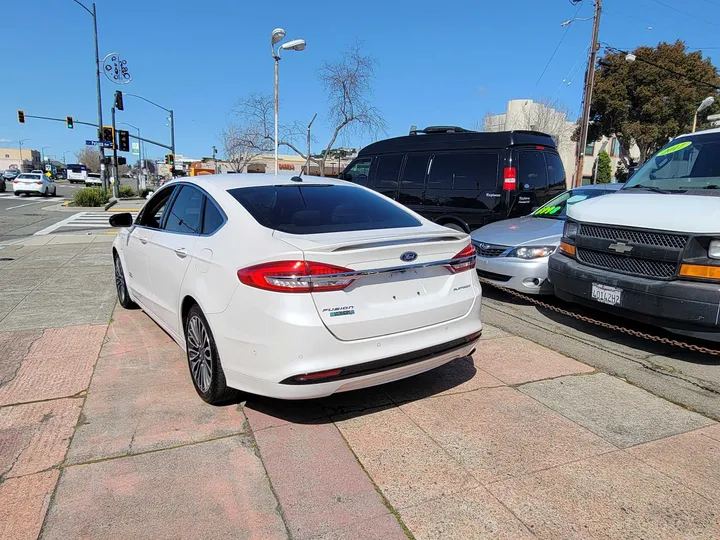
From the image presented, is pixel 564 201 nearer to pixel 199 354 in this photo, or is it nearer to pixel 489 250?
pixel 489 250

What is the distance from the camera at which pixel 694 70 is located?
32.4m

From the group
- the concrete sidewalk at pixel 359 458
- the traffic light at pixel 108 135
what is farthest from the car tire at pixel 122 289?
the traffic light at pixel 108 135

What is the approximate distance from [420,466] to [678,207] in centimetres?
340

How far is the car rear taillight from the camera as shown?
2.83 m

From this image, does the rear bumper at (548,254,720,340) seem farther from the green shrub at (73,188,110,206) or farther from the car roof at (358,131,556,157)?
the green shrub at (73,188,110,206)

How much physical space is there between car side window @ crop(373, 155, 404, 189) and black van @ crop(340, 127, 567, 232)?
2 centimetres

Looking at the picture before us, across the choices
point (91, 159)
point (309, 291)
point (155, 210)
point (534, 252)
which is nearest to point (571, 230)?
point (534, 252)

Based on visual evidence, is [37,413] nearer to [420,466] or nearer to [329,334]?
[329,334]

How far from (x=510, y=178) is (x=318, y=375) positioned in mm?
6047

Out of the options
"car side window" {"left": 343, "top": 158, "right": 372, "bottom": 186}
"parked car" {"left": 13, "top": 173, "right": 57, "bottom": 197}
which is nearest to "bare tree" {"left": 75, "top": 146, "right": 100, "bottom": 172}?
"parked car" {"left": 13, "top": 173, "right": 57, "bottom": 197}

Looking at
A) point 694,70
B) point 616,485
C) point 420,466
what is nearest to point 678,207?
point 616,485

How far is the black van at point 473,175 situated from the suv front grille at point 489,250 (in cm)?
96

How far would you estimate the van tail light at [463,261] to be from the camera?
3.42 m

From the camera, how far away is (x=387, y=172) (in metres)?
9.95
